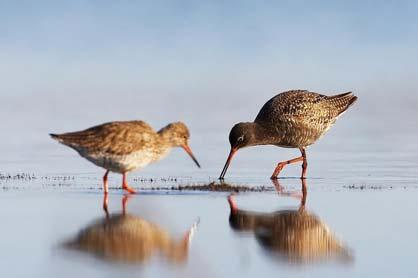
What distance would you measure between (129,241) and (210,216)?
81.7 inches

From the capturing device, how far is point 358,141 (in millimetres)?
27266

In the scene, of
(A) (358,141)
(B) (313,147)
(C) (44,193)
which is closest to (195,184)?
(C) (44,193)

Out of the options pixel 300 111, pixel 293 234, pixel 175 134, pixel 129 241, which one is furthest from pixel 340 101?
pixel 129 241

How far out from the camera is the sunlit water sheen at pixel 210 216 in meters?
9.45

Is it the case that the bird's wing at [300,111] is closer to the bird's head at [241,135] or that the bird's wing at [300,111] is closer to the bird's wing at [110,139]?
the bird's head at [241,135]

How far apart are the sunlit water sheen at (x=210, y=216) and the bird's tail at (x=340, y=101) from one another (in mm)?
1292

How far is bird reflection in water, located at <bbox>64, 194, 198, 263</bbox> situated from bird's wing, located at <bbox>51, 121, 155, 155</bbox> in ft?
7.80

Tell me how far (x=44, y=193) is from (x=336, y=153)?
1061 cm

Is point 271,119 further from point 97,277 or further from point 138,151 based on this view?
point 97,277

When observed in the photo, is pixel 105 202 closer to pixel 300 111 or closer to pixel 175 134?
pixel 175 134

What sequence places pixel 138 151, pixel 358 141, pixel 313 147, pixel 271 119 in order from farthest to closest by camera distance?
pixel 358 141, pixel 313 147, pixel 271 119, pixel 138 151

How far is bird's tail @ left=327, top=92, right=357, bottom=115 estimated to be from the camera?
800 inches

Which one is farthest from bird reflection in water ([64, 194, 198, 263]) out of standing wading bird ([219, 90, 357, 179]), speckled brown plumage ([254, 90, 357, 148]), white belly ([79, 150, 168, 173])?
speckled brown plumage ([254, 90, 357, 148])

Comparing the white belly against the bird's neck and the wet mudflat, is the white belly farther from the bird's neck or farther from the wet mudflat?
the bird's neck
